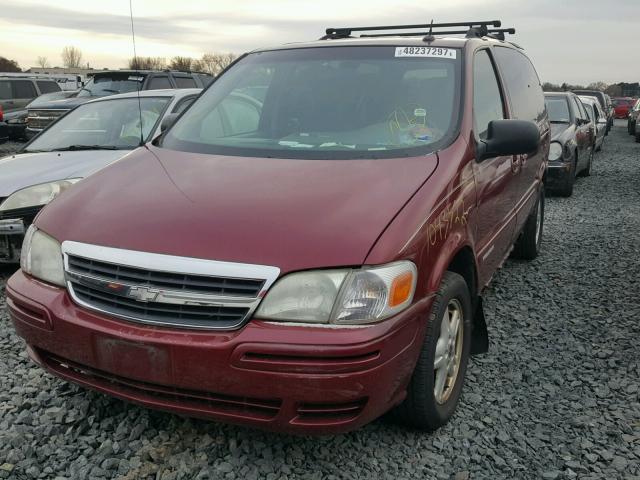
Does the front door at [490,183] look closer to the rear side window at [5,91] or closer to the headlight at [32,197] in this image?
the headlight at [32,197]

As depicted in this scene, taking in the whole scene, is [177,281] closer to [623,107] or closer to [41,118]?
[41,118]

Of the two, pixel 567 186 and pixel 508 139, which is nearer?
pixel 508 139

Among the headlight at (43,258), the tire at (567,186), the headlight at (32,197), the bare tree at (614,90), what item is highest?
the headlight at (43,258)

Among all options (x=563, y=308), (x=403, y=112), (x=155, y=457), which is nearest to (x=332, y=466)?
(x=155, y=457)

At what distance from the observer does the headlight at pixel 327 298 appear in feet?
7.25

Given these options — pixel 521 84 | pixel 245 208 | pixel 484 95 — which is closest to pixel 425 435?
pixel 245 208

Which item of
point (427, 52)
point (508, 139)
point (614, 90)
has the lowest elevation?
point (614, 90)

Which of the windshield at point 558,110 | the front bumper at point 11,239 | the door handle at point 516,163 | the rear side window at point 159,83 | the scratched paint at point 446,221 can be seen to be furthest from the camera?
the rear side window at point 159,83

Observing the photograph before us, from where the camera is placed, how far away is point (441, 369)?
284 cm

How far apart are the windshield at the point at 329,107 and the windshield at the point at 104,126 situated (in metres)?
2.24

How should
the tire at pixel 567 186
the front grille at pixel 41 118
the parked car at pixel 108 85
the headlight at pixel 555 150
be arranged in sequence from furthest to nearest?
the front grille at pixel 41 118 → the parked car at pixel 108 85 → the tire at pixel 567 186 → the headlight at pixel 555 150

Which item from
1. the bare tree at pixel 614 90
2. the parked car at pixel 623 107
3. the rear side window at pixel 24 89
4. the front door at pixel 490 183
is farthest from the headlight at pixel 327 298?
the bare tree at pixel 614 90

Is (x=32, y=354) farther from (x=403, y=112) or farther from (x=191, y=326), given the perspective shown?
(x=403, y=112)

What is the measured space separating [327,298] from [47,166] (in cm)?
387
